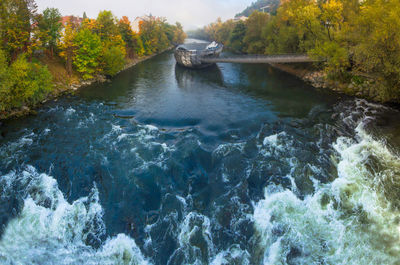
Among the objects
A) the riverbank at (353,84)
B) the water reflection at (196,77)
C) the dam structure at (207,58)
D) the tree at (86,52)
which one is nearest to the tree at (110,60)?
the tree at (86,52)

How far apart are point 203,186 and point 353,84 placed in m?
28.5

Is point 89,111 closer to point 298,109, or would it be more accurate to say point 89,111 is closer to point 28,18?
point 28,18

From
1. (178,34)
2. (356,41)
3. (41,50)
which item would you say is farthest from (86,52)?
(178,34)

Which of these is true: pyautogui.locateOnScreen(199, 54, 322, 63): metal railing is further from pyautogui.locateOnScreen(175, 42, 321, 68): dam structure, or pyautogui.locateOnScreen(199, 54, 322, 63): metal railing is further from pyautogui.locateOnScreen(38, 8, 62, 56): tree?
pyautogui.locateOnScreen(38, 8, 62, 56): tree

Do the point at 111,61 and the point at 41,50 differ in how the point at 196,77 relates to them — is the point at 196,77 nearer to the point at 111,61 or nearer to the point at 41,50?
the point at 111,61

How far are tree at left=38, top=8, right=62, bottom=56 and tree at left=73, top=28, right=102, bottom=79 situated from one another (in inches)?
122

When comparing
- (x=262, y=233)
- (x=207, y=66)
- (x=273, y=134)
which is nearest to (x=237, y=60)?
(x=207, y=66)

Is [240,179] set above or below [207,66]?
below

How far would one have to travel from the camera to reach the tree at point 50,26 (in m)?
34.6

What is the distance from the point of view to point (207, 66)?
59.2 metres

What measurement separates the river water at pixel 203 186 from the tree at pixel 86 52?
14.9 m

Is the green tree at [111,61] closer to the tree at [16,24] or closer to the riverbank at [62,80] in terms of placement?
the riverbank at [62,80]

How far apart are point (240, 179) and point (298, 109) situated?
633 inches

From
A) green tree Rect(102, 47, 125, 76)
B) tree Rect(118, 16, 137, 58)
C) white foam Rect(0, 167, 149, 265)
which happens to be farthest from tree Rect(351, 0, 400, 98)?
tree Rect(118, 16, 137, 58)
